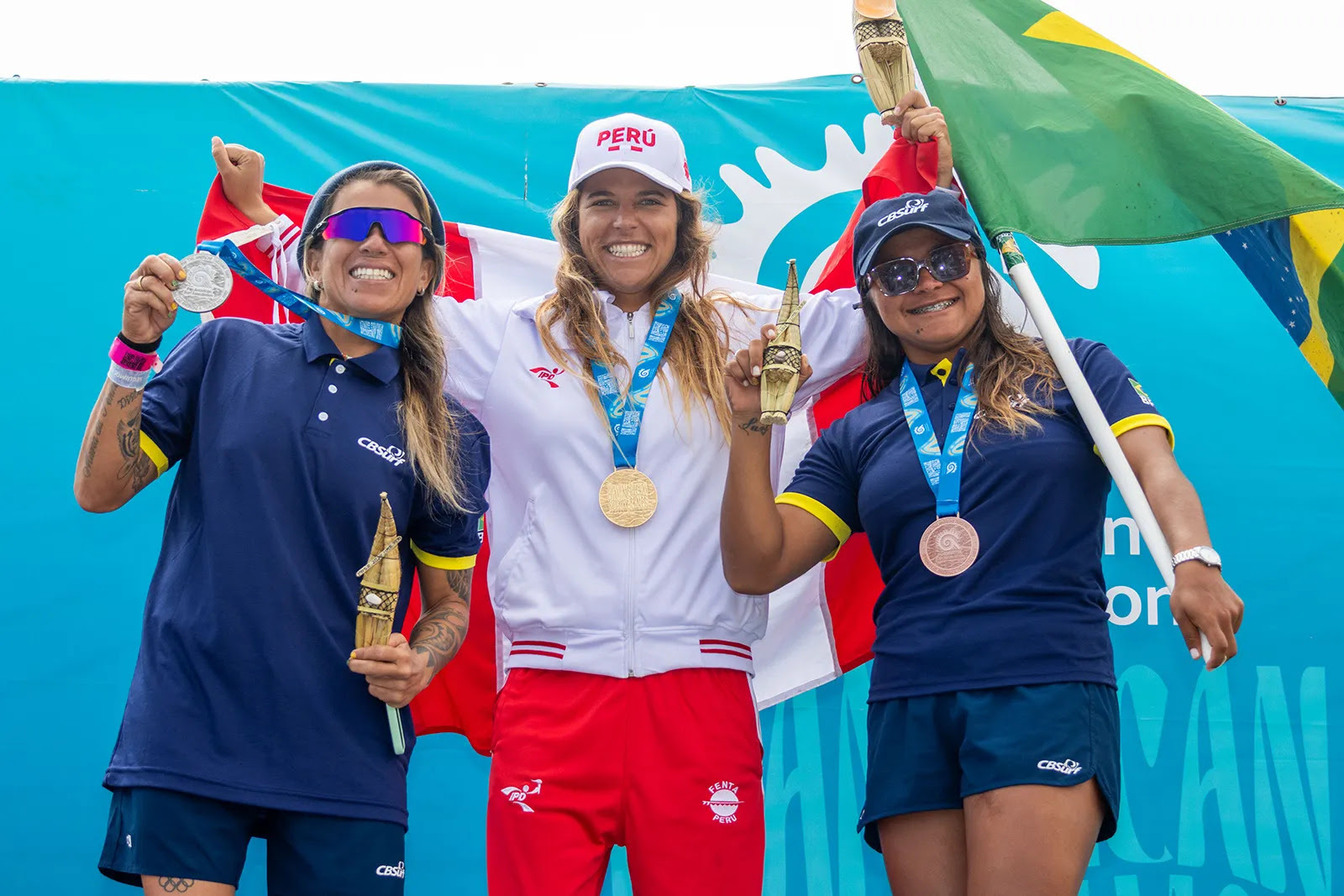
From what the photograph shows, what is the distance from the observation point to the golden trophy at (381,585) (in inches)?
80.0

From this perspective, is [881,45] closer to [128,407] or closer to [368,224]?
[368,224]

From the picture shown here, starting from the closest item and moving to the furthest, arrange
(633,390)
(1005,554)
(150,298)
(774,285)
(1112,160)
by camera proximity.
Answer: (150,298)
(1005,554)
(633,390)
(1112,160)
(774,285)

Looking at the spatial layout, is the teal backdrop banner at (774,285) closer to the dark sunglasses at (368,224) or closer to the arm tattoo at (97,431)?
the dark sunglasses at (368,224)

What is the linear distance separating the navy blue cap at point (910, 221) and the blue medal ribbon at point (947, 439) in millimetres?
274

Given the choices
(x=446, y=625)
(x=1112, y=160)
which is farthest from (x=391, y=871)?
(x=1112, y=160)

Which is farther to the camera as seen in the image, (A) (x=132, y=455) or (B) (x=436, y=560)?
(B) (x=436, y=560)

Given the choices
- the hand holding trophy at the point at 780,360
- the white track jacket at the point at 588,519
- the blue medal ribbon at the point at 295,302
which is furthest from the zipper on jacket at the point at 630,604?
the blue medal ribbon at the point at 295,302

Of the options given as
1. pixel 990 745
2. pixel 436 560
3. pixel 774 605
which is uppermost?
pixel 774 605

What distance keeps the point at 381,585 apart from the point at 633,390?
774 millimetres

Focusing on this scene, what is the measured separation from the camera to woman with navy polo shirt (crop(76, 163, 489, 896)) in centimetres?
194

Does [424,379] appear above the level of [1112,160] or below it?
below

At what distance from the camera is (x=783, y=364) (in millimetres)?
2164

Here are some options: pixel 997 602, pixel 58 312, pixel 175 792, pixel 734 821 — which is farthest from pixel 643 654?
pixel 58 312

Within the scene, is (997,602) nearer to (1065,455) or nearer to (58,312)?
(1065,455)
